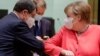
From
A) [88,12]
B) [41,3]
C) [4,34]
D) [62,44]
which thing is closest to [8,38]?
[4,34]

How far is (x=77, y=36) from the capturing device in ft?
8.55

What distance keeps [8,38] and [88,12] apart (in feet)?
2.21

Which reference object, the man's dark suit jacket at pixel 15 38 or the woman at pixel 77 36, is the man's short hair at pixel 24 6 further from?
the woman at pixel 77 36

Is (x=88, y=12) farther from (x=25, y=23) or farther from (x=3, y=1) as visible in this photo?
(x=3, y=1)

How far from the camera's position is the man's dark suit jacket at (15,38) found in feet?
7.99

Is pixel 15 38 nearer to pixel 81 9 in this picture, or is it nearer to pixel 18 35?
pixel 18 35

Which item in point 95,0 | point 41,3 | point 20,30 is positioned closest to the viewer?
point 20,30

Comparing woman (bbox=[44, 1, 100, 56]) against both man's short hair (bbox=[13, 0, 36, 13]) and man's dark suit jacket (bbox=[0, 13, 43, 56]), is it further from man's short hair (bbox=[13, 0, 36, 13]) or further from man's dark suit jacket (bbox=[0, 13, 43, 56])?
man's short hair (bbox=[13, 0, 36, 13])

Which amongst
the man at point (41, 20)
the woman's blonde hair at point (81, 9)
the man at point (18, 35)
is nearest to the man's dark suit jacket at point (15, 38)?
the man at point (18, 35)

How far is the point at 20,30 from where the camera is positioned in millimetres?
2430

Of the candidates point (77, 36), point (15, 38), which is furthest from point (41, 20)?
point (15, 38)

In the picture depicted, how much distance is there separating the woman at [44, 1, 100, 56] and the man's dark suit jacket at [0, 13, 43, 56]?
17 centimetres

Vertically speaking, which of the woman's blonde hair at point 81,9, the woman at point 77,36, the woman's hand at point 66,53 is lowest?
the woman's hand at point 66,53

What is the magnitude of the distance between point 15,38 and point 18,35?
4 cm
